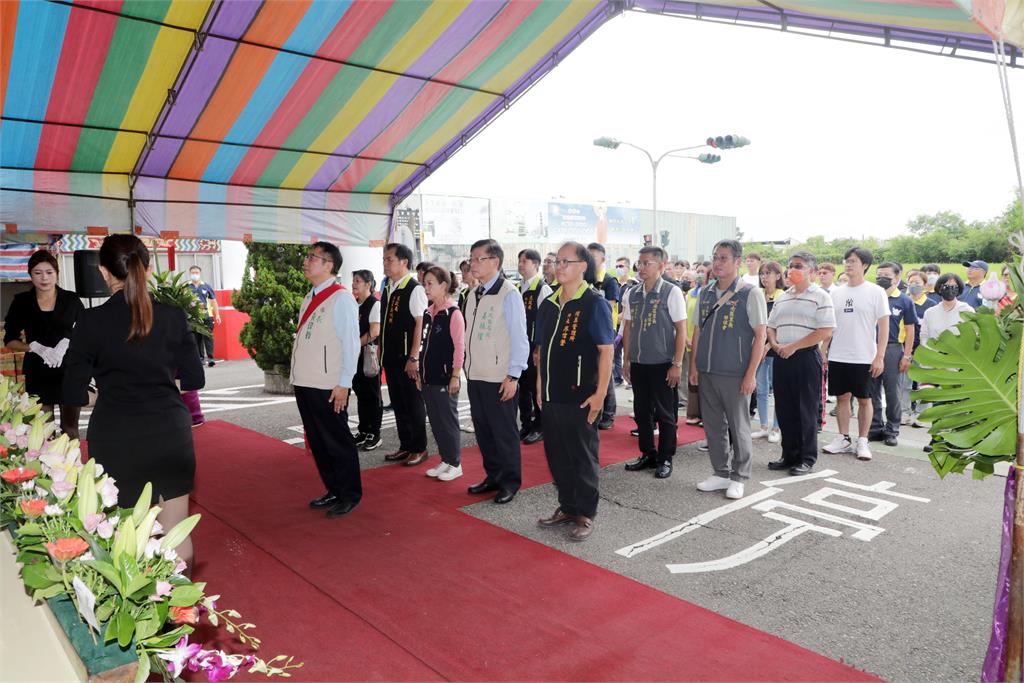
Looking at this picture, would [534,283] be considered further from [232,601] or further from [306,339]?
[232,601]

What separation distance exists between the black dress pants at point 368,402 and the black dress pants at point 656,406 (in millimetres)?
2461

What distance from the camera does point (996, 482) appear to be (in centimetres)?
497

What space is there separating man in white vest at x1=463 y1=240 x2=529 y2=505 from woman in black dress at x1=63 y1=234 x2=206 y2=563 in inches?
86.0

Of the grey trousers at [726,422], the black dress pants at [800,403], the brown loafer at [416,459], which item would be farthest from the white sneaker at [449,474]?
the black dress pants at [800,403]

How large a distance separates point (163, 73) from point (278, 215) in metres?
2.36

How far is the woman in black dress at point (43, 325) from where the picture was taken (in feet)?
15.8

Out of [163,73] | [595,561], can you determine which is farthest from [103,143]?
[595,561]

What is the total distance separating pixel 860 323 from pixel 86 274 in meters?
7.48

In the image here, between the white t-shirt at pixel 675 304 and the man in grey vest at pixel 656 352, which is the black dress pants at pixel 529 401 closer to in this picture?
the man in grey vest at pixel 656 352

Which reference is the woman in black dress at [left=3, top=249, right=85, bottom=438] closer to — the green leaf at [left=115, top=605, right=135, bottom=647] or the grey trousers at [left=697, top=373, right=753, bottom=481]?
the green leaf at [left=115, top=605, right=135, bottom=647]

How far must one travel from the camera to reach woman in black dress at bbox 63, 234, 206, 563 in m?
2.46

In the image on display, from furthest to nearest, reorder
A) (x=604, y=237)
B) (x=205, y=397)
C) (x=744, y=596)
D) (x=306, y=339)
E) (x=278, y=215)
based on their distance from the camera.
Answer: (x=604, y=237), (x=205, y=397), (x=278, y=215), (x=306, y=339), (x=744, y=596)

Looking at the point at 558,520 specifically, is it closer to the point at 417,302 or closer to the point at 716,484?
the point at 716,484

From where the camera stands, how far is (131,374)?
8.20 ft
